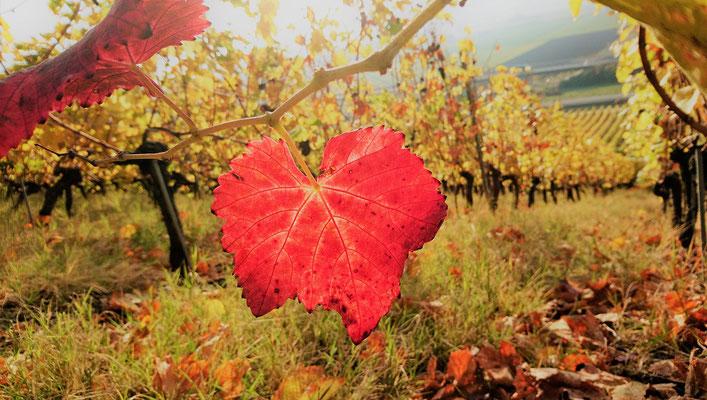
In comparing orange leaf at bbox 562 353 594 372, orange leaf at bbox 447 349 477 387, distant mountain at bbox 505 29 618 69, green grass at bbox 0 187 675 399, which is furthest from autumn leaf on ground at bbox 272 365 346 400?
distant mountain at bbox 505 29 618 69

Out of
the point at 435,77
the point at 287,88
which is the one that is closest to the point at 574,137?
the point at 435,77

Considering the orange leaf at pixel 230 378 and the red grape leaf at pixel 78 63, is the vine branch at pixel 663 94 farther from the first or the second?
the orange leaf at pixel 230 378

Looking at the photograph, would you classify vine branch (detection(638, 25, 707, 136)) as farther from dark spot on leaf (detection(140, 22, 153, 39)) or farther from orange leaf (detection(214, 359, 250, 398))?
orange leaf (detection(214, 359, 250, 398))

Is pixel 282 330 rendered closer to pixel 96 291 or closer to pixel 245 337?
pixel 245 337

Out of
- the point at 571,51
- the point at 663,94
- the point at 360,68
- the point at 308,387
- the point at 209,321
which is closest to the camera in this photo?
the point at 360,68

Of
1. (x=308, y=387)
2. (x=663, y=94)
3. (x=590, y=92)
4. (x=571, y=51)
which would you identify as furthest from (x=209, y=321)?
(x=571, y=51)

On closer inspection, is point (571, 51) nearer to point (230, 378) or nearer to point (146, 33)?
point (230, 378)
